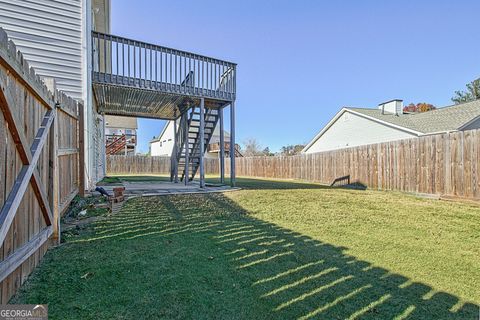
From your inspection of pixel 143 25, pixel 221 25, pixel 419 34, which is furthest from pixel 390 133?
pixel 143 25

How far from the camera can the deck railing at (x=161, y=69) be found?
6512 millimetres

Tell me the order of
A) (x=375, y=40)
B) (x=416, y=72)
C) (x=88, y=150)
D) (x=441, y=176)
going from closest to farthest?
(x=88, y=150)
(x=441, y=176)
(x=375, y=40)
(x=416, y=72)

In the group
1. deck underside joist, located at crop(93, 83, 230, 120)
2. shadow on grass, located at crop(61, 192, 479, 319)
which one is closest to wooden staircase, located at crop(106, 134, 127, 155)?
deck underside joist, located at crop(93, 83, 230, 120)

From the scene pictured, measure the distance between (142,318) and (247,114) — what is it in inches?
1544

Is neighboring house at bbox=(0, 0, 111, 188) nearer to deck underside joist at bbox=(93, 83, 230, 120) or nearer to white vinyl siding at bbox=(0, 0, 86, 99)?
white vinyl siding at bbox=(0, 0, 86, 99)

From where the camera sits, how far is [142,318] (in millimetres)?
1633

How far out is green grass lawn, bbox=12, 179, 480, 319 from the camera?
1.78m

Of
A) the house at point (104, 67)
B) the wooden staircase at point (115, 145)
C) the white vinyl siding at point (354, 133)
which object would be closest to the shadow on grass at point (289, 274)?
the house at point (104, 67)

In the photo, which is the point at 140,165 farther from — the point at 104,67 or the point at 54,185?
the point at 54,185

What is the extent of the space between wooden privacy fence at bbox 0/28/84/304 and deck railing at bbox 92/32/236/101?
12.4 ft

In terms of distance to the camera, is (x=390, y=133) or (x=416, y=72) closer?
(x=390, y=133)

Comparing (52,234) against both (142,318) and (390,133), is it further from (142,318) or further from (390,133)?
(390,133)

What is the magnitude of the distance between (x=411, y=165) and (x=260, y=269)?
23.6 feet

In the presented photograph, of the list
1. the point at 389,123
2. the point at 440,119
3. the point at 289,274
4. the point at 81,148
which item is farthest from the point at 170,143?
the point at 289,274
